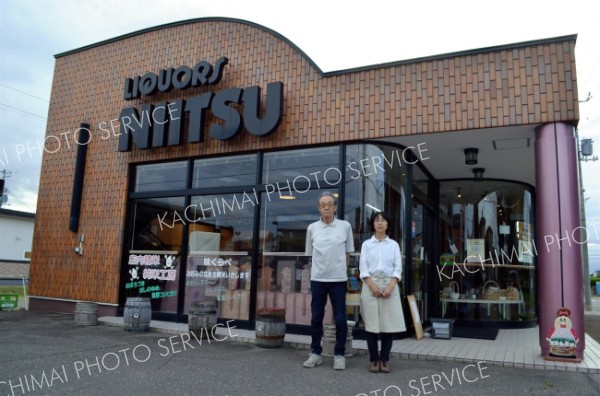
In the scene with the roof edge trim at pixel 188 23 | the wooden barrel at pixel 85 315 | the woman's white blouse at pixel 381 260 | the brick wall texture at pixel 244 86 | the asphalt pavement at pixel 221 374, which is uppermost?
the roof edge trim at pixel 188 23

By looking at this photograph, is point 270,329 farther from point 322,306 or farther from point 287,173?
point 287,173

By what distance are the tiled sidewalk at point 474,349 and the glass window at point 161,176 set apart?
2359mm

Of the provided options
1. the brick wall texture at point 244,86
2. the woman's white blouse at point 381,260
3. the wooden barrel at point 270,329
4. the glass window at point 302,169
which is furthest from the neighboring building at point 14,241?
the woman's white blouse at point 381,260

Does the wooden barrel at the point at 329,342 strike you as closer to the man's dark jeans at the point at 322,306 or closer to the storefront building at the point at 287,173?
the man's dark jeans at the point at 322,306

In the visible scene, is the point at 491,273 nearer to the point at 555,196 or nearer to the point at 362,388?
the point at 555,196

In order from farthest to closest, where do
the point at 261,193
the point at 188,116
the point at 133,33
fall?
1. the point at 133,33
2. the point at 188,116
3. the point at 261,193

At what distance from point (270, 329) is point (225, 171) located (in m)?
2.96

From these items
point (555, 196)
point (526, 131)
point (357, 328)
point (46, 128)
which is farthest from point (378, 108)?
point (46, 128)

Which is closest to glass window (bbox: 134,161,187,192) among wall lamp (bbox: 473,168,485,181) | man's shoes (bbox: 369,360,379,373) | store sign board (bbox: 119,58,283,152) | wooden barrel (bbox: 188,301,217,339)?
store sign board (bbox: 119,58,283,152)

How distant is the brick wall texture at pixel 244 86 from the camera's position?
230 inches

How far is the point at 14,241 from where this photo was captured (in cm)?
2694

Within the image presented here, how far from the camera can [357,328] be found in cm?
639

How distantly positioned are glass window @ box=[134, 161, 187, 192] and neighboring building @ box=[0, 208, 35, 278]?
21.0 m

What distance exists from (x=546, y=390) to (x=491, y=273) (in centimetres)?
462
